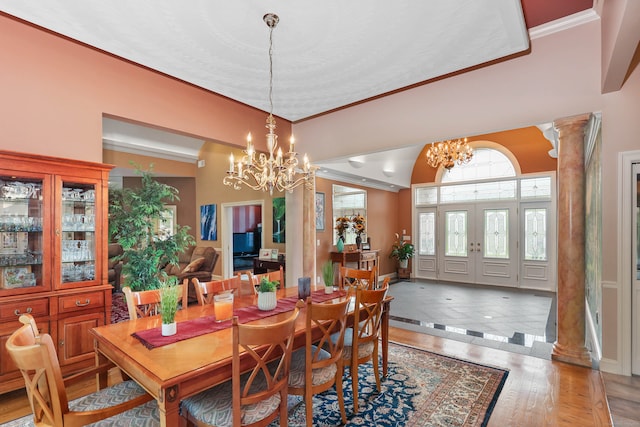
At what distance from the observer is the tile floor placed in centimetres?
397

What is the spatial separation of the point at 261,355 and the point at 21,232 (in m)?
2.43

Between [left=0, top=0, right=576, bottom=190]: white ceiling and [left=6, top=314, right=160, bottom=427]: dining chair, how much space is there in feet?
8.32

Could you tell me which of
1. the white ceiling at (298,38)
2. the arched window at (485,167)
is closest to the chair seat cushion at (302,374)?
the white ceiling at (298,38)

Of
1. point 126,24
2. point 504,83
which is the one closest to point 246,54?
point 126,24

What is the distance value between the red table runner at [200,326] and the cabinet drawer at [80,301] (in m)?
1.33

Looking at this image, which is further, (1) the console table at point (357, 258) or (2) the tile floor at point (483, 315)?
(1) the console table at point (357, 258)

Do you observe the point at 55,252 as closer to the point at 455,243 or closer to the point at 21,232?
the point at 21,232

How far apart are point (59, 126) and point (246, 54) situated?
6.34ft

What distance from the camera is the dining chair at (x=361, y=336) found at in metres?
2.39

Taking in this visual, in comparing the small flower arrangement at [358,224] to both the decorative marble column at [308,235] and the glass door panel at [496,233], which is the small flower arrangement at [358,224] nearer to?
the decorative marble column at [308,235]

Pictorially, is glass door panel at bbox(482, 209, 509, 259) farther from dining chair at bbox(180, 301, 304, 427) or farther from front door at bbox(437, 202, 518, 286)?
dining chair at bbox(180, 301, 304, 427)

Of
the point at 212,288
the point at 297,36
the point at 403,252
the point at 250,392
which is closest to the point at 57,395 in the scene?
the point at 250,392

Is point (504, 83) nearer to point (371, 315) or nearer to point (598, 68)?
point (598, 68)

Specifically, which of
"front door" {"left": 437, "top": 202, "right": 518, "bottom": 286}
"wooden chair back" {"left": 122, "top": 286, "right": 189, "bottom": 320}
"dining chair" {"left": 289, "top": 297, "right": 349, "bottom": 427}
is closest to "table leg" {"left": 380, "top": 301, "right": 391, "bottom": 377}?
"dining chair" {"left": 289, "top": 297, "right": 349, "bottom": 427}
